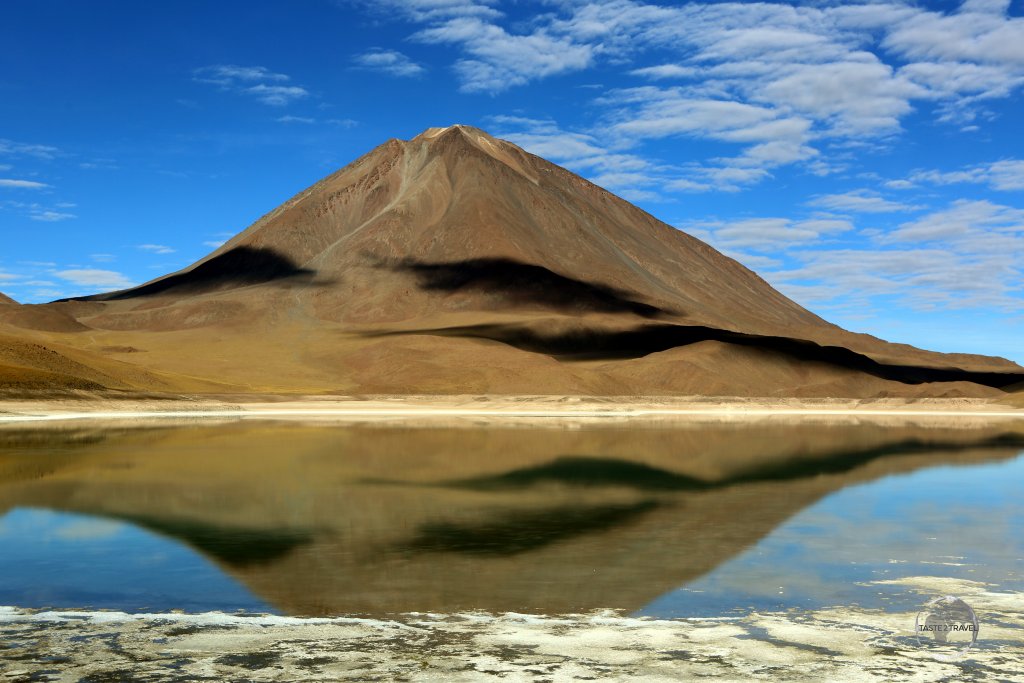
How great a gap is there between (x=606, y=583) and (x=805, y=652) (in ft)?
13.5

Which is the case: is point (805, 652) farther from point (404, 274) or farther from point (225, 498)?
point (404, 274)

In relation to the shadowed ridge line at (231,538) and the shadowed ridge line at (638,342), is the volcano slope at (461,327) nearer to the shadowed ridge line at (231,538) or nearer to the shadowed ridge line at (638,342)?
the shadowed ridge line at (638,342)

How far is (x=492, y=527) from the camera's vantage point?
20.0m

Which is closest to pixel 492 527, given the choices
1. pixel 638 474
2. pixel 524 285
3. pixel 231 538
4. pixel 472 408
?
pixel 231 538

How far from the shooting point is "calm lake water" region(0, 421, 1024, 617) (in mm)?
14141

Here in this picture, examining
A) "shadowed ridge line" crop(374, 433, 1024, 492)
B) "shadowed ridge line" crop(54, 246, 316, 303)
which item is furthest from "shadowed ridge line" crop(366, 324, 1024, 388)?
"shadowed ridge line" crop(374, 433, 1024, 492)

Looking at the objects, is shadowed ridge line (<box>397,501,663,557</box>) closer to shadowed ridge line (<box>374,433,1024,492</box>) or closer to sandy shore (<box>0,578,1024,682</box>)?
shadowed ridge line (<box>374,433,1024,492</box>)

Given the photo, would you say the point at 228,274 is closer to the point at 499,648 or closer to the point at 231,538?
the point at 231,538

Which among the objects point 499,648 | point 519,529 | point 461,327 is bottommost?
point 499,648

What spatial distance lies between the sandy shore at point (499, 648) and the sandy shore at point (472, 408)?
4912 centimetres

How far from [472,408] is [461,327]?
230ft

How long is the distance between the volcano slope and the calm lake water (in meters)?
61.5

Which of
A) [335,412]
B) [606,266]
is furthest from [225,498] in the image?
[606,266]

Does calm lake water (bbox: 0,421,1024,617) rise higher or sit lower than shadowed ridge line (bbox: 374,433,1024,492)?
lower
